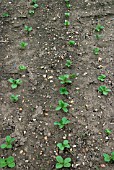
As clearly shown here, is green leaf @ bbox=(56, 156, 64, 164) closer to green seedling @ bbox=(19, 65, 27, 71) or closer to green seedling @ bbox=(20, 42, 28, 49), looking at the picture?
green seedling @ bbox=(19, 65, 27, 71)

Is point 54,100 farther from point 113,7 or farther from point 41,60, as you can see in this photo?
point 113,7

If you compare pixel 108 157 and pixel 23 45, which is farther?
pixel 23 45

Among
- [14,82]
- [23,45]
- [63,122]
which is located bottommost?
[63,122]

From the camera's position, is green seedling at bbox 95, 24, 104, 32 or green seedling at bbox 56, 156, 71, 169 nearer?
green seedling at bbox 56, 156, 71, 169

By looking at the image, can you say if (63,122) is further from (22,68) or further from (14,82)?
(22,68)

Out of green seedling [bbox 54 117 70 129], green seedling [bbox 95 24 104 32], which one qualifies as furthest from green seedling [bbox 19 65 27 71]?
green seedling [bbox 95 24 104 32]

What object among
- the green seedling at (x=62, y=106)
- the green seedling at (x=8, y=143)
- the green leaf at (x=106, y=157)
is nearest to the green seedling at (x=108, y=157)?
the green leaf at (x=106, y=157)

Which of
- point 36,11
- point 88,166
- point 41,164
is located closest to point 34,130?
point 41,164

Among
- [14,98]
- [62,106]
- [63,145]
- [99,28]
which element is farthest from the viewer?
[99,28]

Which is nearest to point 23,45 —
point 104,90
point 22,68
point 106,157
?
point 22,68
